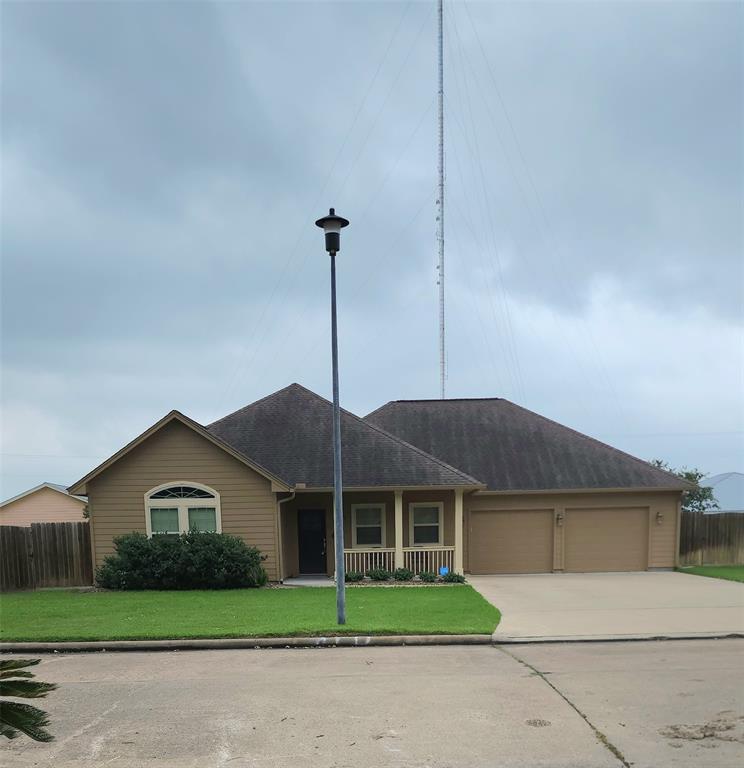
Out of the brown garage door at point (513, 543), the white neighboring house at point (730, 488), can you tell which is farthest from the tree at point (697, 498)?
the brown garage door at point (513, 543)

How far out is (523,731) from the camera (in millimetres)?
5477

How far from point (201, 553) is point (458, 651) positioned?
8332 mm

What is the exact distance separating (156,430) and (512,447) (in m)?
11.8

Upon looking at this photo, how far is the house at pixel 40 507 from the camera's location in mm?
34125

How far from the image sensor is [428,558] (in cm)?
1789

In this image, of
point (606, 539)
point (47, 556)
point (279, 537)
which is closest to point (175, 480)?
point (279, 537)

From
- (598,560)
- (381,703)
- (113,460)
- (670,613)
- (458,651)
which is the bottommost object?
(598,560)

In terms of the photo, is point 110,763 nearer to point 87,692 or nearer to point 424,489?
point 87,692

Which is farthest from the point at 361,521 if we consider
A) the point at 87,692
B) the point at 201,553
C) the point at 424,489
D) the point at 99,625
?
the point at 87,692

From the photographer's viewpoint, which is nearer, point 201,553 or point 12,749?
point 12,749

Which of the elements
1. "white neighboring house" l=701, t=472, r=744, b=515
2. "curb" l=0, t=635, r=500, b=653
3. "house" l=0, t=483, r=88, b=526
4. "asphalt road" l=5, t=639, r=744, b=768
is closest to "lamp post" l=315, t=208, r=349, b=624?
"curb" l=0, t=635, r=500, b=653

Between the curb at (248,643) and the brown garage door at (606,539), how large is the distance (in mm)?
11353

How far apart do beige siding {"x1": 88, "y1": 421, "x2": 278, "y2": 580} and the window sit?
2.93m

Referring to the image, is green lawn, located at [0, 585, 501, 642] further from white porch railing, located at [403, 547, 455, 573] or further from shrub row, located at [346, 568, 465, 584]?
white porch railing, located at [403, 547, 455, 573]
